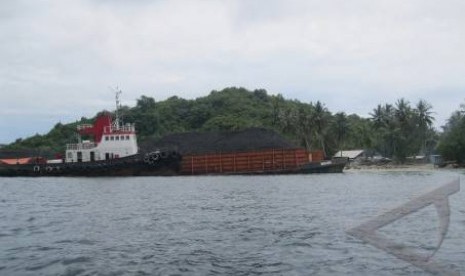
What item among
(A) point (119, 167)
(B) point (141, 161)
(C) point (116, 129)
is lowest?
(A) point (119, 167)

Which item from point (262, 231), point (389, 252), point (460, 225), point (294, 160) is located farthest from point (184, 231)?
point (294, 160)

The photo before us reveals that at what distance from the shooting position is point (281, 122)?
94875mm

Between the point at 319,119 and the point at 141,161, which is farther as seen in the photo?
the point at 319,119

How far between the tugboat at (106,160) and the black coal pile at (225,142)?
12.0 meters

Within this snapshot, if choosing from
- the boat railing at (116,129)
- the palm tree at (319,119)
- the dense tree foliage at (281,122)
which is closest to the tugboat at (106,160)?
the boat railing at (116,129)

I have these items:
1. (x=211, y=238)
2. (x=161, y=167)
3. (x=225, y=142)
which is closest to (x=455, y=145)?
(x=225, y=142)

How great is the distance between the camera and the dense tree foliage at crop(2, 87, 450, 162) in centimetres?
9425

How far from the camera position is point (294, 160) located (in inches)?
2778

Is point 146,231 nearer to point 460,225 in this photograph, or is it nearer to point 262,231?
point 262,231

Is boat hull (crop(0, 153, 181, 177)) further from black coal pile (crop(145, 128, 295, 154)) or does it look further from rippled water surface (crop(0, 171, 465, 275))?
rippled water surface (crop(0, 171, 465, 275))

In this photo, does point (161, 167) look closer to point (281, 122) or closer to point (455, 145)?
point (281, 122)

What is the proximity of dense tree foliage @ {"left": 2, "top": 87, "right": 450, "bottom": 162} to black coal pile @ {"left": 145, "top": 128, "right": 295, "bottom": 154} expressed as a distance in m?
9.78

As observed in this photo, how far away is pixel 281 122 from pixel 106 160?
39526mm

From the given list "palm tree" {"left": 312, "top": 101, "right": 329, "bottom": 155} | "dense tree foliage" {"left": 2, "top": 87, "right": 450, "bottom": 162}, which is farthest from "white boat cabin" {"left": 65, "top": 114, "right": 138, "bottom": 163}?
"palm tree" {"left": 312, "top": 101, "right": 329, "bottom": 155}
